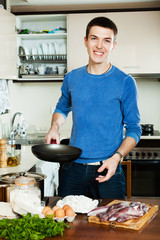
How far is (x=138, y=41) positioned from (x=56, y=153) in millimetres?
2448

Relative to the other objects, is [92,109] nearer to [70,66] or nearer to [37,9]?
[70,66]

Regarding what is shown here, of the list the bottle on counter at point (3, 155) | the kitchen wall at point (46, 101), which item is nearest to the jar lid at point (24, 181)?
the bottle on counter at point (3, 155)

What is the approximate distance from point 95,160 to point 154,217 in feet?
1.59

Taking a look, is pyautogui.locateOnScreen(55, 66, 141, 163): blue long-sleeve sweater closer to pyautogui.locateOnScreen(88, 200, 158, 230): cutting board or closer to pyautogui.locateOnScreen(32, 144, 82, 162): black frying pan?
pyautogui.locateOnScreen(32, 144, 82, 162): black frying pan

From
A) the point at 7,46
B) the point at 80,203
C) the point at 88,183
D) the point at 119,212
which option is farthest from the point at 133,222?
the point at 7,46

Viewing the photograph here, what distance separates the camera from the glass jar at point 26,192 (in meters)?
1.25

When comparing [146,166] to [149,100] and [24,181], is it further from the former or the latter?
[24,181]

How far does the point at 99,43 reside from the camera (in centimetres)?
169

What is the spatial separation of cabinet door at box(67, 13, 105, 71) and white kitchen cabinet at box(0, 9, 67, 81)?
0.38 ft

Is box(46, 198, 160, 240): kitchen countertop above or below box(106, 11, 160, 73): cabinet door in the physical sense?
below

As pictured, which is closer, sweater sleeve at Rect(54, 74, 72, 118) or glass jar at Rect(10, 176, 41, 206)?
glass jar at Rect(10, 176, 41, 206)

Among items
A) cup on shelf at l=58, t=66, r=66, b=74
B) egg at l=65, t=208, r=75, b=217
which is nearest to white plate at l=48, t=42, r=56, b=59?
cup on shelf at l=58, t=66, r=66, b=74

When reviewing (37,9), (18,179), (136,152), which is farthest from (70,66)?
(18,179)

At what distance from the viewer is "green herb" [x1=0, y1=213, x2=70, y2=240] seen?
3.56 feet
